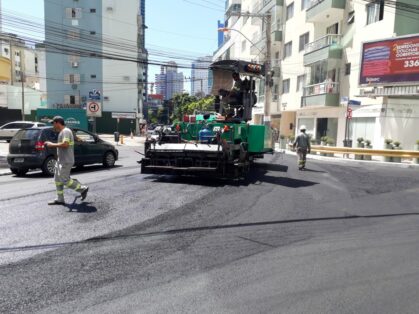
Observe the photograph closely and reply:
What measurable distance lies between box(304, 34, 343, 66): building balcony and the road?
19490mm

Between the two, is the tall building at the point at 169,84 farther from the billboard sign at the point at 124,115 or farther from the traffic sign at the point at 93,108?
the traffic sign at the point at 93,108

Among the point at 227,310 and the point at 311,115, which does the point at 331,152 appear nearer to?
the point at 311,115

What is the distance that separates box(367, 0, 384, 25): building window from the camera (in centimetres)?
2231

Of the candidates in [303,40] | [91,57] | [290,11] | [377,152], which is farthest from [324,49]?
[91,57]

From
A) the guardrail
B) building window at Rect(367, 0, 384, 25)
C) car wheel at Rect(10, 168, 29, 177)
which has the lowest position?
car wheel at Rect(10, 168, 29, 177)

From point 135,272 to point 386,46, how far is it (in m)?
21.7

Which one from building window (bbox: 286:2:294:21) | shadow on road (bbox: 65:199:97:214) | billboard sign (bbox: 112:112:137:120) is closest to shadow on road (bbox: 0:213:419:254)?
shadow on road (bbox: 65:199:97:214)

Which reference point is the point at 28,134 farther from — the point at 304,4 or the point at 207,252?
the point at 304,4

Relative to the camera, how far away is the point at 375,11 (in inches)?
901

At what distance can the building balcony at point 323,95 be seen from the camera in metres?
26.4

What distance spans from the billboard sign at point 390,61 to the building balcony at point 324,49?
3.70 m

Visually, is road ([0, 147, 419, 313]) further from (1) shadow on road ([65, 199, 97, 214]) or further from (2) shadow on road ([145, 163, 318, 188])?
(2) shadow on road ([145, 163, 318, 188])

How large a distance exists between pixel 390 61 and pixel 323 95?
6.11 meters

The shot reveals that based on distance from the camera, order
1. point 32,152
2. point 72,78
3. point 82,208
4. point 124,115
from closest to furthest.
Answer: point 82,208
point 32,152
point 124,115
point 72,78
